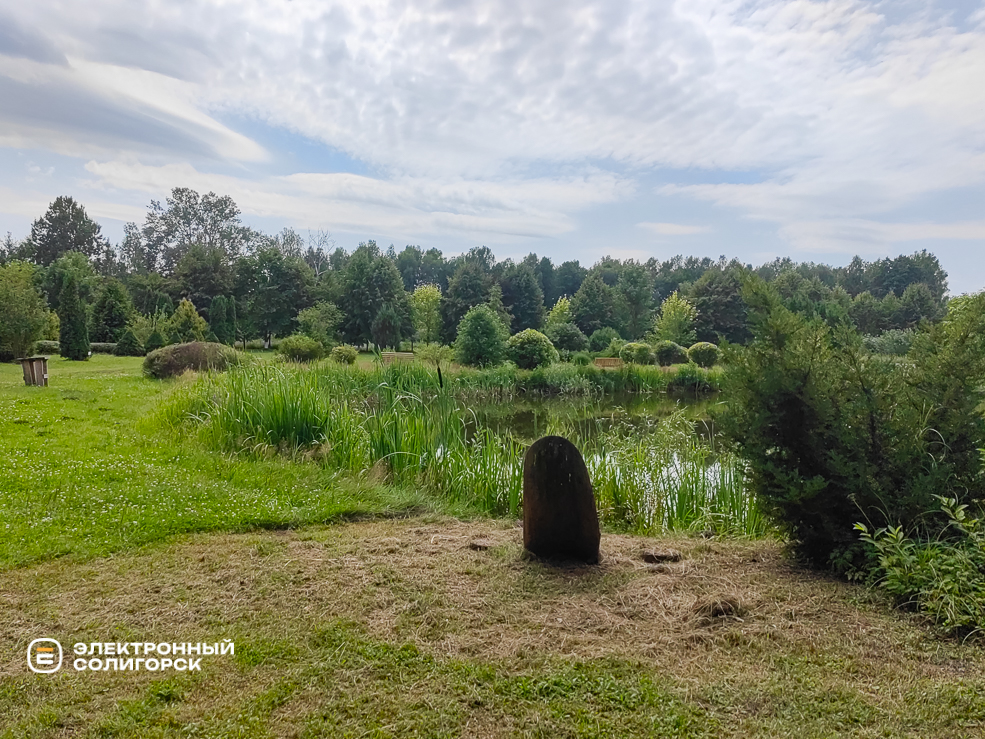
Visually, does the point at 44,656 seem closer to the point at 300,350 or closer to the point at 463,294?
the point at 300,350

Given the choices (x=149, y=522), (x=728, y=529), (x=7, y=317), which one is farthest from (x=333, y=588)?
(x=7, y=317)

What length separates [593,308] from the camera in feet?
122

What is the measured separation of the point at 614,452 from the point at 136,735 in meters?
4.38

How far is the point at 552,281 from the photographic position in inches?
2251

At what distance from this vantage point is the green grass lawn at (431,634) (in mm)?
1996

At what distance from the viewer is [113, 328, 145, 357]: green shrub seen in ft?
71.8

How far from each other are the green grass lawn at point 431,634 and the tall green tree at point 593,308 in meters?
33.7

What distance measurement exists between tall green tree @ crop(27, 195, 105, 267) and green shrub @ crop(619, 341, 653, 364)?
45.3m

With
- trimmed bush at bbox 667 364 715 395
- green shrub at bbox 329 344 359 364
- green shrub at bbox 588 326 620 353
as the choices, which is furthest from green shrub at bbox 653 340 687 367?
green shrub at bbox 329 344 359 364

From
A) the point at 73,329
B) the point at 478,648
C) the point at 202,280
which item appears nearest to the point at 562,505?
the point at 478,648

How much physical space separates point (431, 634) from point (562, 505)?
1.07 metres

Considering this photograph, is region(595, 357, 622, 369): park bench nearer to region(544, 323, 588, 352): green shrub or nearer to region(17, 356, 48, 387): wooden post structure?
region(544, 323, 588, 352): green shrub

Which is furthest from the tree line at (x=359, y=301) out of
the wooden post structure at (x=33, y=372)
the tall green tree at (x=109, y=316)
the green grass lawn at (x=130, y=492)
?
the green grass lawn at (x=130, y=492)

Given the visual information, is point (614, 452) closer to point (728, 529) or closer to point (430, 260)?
point (728, 529)
